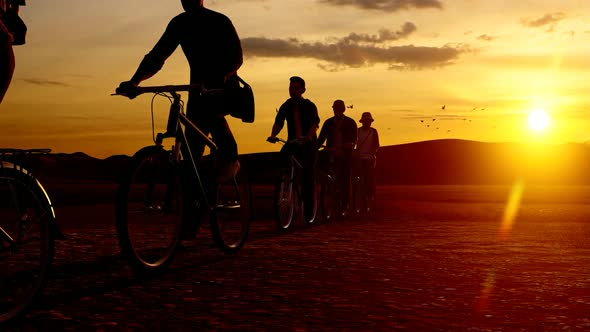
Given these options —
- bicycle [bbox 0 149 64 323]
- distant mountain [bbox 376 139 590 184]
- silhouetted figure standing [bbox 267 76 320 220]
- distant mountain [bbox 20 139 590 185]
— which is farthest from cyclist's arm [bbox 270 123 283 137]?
distant mountain [bbox 376 139 590 184]

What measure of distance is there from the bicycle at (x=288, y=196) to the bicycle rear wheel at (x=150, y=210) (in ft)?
13.4

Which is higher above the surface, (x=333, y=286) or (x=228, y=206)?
(x=228, y=206)

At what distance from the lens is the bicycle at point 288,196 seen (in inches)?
458

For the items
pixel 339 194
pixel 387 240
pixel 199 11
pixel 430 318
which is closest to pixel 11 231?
pixel 430 318

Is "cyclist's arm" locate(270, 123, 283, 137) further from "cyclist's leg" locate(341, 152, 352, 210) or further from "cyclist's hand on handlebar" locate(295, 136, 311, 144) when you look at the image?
"cyclist's leg" locate(341, 152, 352, 210)

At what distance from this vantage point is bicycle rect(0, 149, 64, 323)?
4840 millimetres

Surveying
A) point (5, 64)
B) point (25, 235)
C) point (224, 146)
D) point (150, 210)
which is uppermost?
point (5, 64)

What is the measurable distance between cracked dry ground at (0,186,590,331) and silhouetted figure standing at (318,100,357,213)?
3.71 meters

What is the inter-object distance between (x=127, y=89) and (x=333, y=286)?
2101 millimetres

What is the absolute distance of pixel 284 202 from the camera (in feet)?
39.1

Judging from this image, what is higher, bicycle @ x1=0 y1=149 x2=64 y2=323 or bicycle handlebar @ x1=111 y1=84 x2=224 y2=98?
bicycle handlebar @ x1=111 y1=84 x2=224 y2=98

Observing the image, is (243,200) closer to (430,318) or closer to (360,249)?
(360,249)

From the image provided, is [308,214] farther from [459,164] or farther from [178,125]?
[459,164]

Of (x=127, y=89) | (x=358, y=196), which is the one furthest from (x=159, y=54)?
(x=358, y=196)
